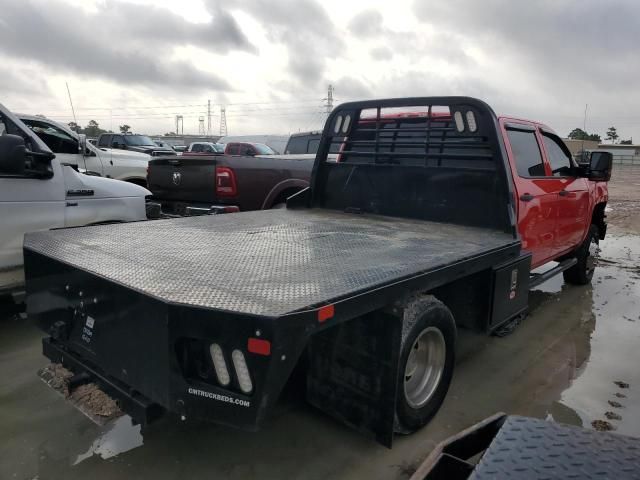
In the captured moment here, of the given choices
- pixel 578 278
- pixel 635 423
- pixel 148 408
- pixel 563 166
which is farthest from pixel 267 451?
pixel 578 278

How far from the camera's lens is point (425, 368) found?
3137 mm

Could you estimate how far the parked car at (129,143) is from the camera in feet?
60.4

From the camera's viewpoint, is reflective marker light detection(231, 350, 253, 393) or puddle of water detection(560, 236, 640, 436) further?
puddle of water detection(560, 236, 640, 436)

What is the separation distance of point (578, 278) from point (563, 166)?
6.06 feet

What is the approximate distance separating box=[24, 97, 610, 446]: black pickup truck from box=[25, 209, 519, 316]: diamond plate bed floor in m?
0.01

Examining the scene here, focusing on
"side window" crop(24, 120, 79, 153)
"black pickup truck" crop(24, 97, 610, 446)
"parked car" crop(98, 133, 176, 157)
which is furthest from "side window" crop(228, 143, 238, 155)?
"black pickup truck" crop(24, 97, 610, 446)

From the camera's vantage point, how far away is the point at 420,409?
3.02m

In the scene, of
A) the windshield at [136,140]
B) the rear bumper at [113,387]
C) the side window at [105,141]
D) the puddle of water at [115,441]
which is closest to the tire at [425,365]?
the rear bumper at [113,387]

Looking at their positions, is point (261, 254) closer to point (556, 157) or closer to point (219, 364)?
point (219, 364)

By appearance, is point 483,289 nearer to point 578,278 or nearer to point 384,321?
point 384,321

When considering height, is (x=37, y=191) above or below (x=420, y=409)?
above

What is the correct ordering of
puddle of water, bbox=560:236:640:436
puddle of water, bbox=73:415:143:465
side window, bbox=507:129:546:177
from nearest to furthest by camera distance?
puddle of water, bbox=73:415:143:465, puddle of water, bbox=560:236:640:436, side window, bbox=507:129:546:177

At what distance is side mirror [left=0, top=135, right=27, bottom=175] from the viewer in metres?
3.95

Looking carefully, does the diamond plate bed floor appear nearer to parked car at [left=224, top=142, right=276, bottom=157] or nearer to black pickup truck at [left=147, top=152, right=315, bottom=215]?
black pickup truck at [left=147, top=152, right=315, bottom=215]
